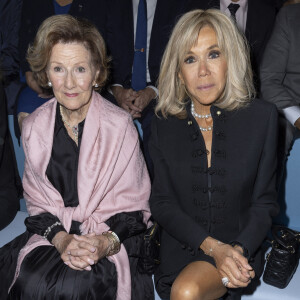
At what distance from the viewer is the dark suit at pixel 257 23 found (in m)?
3.33

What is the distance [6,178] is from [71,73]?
3.21 ft

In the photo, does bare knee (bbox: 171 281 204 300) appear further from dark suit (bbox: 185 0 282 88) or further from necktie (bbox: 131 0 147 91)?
necktie (bbox: 131 0 147 91)

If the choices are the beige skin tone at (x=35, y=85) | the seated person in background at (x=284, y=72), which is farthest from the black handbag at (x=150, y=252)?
the beige skin tone at (x=35, y=85)

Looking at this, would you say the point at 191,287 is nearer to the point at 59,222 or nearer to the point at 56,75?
the point at 59,222

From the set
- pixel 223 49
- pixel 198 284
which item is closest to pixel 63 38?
pixel 223 49

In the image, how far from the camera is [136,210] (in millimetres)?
2312

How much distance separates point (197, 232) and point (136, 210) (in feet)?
1.47

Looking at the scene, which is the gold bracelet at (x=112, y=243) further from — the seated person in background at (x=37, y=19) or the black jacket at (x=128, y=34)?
the black jacket at (x=128, y=34)

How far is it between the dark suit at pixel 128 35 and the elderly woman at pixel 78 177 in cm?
115

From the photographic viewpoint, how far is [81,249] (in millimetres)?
1995

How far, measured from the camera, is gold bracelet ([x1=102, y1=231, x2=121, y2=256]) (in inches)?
83.4

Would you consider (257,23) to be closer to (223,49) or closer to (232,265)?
(223,49)

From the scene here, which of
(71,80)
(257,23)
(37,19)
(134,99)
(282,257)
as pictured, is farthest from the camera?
(37,19)

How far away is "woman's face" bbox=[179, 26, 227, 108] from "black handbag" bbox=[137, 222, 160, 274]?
2.29 ft
